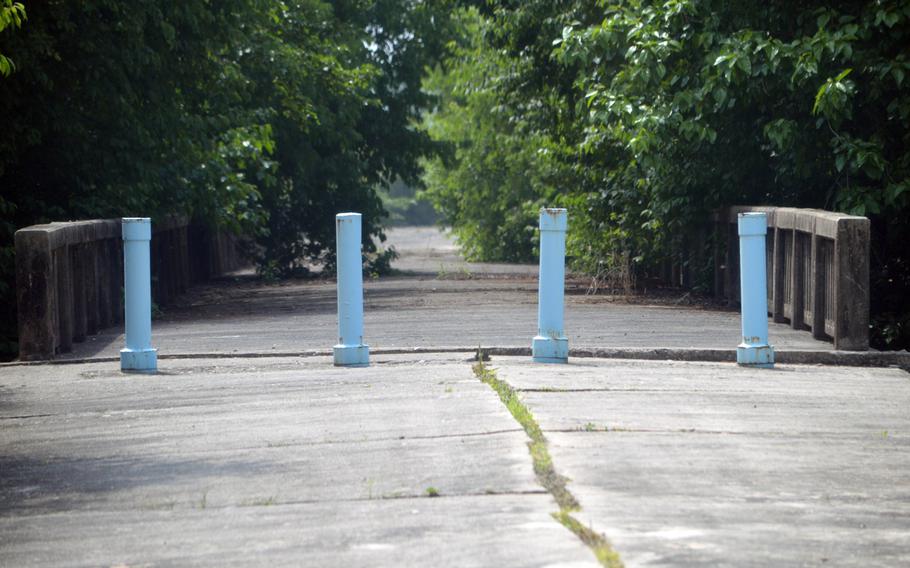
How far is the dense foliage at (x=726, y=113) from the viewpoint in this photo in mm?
13297

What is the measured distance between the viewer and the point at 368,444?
21.6 feet

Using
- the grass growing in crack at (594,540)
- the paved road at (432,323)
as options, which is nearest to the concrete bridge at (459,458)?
the grass growing in crack at (594,540)

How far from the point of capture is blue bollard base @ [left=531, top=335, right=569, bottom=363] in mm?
9469

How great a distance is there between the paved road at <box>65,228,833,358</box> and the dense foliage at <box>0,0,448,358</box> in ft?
5.54

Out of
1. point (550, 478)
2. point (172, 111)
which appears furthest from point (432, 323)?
point (550, 478)

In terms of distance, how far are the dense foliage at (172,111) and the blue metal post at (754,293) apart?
5.41 meters

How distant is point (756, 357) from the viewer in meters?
9.54

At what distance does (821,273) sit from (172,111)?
841cm

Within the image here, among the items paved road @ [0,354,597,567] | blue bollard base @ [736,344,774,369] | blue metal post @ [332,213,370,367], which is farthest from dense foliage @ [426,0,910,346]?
paved road @ [0,354,597,567]

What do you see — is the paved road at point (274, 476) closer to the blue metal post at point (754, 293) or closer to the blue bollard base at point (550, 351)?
the blue bollard base at point (550, 351)

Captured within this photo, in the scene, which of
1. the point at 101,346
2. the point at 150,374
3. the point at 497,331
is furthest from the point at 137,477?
the point at 497,331

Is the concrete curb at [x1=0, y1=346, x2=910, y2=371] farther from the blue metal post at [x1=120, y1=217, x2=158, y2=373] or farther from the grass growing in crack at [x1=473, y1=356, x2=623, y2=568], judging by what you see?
the grass growing in crack at [x1=473, y1=356, x2=623, y2=568]

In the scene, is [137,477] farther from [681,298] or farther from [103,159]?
[681,298]

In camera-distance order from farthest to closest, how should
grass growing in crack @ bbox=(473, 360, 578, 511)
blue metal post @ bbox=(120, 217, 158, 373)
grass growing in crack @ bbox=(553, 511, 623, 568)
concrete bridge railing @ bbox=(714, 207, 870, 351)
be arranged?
concrete bridge railing @ bbox=(714, 207, 870, 351) < blue metal post @ bbox=(120, 217, 158, 373) < grass growing in crack @ bbox=(473, 360, 578, 511) < grass growing in crack @ bbox=(553, 511, 623, 568)
